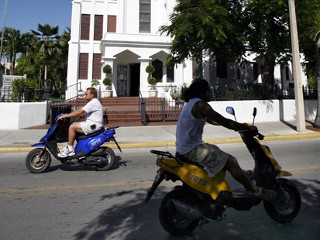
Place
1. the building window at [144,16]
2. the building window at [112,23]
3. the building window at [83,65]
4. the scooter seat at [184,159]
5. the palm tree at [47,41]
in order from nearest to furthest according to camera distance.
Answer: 1. the scooter seat at [184,159]
2. the building window at [83,65]
3. the building window at [144,16]
4. the building window at [112,23]
5. the palm tree at [47,41]

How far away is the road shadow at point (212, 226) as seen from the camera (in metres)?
3.68

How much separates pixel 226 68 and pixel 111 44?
34.3 ft

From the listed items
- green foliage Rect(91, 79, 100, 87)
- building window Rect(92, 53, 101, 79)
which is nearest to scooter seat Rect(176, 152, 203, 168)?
green foliage Rect(91, 79, 100, 87)

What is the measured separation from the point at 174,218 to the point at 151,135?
350 inches

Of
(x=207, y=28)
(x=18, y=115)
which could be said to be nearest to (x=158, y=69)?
(x=207, y=28)

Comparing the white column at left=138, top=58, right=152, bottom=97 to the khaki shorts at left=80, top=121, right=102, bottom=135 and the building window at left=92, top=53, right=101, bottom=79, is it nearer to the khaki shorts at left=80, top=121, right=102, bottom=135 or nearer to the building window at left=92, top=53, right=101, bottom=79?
A: the building window at left=92, top=53, right=101, bottom=79

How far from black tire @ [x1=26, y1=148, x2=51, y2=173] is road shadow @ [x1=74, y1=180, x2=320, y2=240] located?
9.82 feet

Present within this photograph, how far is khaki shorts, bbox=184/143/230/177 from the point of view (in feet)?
11.3

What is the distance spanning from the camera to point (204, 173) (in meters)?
3.47

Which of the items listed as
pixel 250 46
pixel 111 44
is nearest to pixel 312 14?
pixel 250 46

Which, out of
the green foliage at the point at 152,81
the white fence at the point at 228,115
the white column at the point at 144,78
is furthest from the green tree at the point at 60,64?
the white fence at the point at 228,115

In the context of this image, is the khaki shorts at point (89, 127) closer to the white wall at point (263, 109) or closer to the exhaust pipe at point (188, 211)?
the exhaust pipe at point (188, 211)

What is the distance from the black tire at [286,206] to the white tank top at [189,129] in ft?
4.30

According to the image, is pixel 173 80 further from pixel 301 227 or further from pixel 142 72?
pixel 301 227
